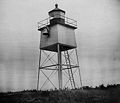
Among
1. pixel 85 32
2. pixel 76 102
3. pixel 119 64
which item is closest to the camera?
pixel 119 64

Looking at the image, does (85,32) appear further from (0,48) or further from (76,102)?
(76,102)

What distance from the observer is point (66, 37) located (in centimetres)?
1895

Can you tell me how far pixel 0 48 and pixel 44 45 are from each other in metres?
4.52

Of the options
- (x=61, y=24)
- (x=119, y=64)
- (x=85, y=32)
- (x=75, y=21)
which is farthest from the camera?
(x=85, y=32)

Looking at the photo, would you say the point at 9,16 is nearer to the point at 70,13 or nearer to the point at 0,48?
the point at 0,48

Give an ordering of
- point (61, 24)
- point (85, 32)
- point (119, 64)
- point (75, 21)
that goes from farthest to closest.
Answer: point (85, 32) < point (75, 21) < point (61, 24) < point (119, 64)

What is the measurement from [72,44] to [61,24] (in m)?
2.45

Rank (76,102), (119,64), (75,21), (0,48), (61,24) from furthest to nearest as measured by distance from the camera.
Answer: (75,21) < (61,24) < (0,48) < (76,102) < (119,64)

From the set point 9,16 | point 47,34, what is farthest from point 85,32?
point 9,16

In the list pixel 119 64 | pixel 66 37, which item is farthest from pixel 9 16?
pixel 119 64

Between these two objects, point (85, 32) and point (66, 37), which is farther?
point (85, 32)

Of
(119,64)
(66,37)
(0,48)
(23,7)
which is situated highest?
(23,7)

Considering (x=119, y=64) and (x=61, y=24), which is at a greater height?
(x=61, y=24)

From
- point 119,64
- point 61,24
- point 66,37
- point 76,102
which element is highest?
point 61,24
